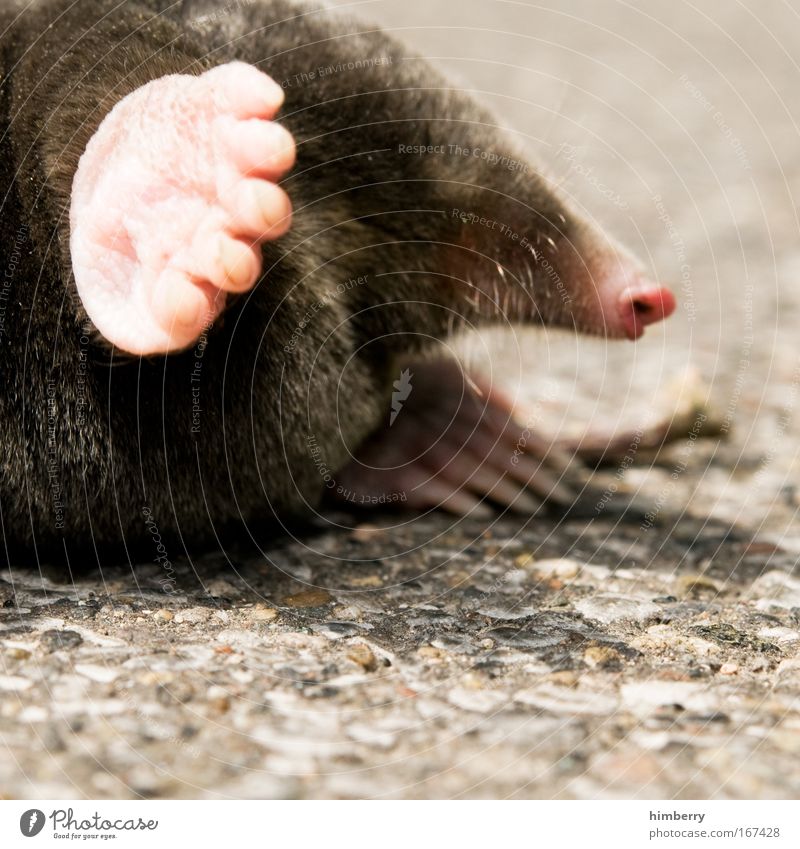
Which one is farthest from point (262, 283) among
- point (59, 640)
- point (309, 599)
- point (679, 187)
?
point (679, 187)

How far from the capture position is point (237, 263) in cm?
134

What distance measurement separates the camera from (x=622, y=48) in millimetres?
5379

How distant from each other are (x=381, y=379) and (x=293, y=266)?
15.3 inches

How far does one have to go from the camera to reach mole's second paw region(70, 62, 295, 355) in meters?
1.36

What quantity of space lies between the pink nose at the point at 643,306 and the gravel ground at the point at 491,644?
187 mm

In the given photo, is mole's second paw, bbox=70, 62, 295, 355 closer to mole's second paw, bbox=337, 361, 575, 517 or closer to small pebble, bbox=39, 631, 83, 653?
small pebble, bbox=39, 631, 83, 653

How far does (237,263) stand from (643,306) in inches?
33.3

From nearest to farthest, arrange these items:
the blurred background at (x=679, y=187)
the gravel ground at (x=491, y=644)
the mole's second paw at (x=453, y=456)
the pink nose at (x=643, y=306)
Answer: the gravel ground at (x=491, y=644)
the pink nose at (x=643, y=306)
the mole's second paw at (x=453, y=456)
the blurred background at (x=679, y=187)

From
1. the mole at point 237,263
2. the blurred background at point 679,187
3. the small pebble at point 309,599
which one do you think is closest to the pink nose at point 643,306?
the mole at point 237,263

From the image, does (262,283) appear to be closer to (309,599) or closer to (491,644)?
Result: (309,599)

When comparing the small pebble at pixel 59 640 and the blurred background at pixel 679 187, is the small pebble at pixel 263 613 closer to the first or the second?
the small pebble at pixel 59 640

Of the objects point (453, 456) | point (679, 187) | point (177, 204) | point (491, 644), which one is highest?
point (679, 187)

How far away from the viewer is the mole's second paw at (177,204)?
1.36 metres

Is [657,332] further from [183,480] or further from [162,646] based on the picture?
[162,646]
